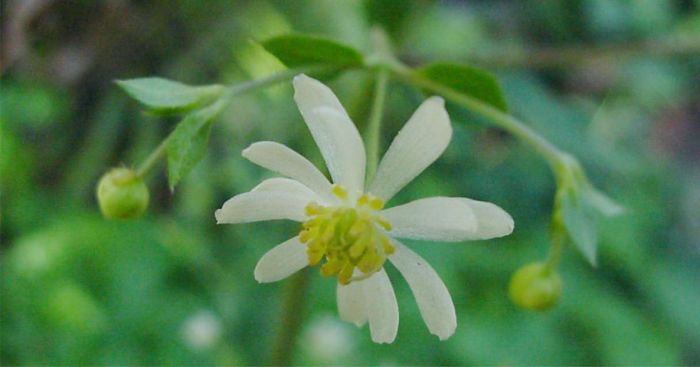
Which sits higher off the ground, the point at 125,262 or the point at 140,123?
the point at 140,123

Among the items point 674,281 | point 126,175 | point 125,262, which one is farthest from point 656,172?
point 126,175

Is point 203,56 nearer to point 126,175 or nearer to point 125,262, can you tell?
point 125,262

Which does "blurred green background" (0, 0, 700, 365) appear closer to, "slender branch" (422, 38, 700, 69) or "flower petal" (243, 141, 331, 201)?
"slender branch" (422, 38, 700, 69)

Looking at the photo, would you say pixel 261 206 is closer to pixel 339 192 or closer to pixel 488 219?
pixel 339 192

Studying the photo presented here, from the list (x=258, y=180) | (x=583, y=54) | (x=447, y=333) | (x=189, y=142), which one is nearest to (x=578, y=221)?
(x=447, y=333)

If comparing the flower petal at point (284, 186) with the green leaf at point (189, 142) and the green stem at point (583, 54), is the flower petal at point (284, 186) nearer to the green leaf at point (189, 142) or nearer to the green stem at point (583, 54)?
the green leaf at point (189, 142)

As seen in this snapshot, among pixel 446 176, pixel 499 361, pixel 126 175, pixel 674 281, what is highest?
pixel 126 175

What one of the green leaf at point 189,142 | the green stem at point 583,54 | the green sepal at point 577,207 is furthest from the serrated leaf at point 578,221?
the green stem at point 583,54
